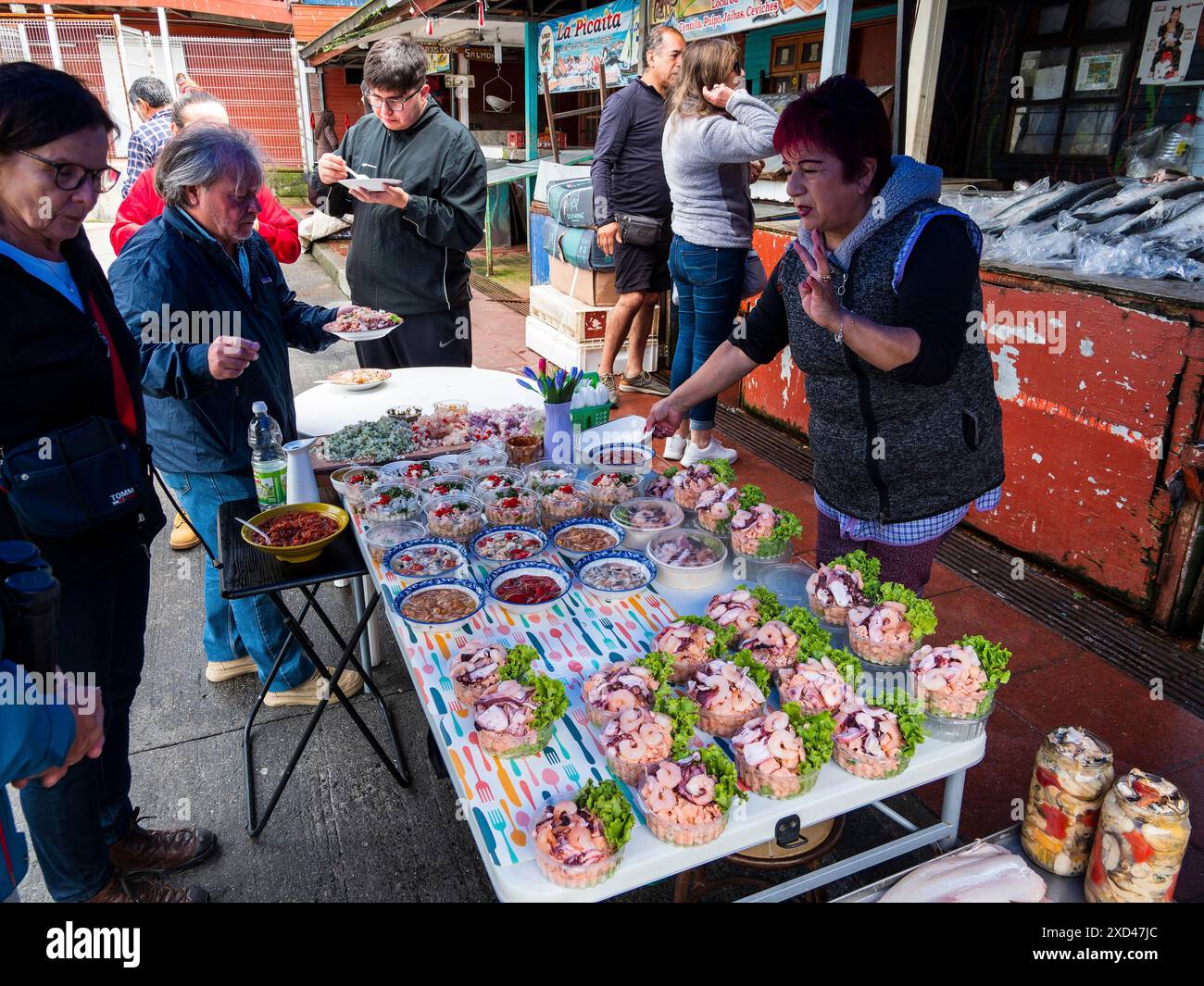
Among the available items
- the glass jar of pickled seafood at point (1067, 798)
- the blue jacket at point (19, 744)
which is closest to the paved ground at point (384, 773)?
the glass jar of pickled seafood at point (1067, 798)

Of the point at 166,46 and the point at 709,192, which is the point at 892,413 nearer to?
the point at 709,192

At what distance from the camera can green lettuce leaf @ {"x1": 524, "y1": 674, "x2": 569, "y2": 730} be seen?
1599mm

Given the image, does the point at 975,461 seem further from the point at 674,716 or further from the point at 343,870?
the point at 343,870

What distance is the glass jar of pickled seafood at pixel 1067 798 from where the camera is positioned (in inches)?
64.9

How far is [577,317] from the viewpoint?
696 cm

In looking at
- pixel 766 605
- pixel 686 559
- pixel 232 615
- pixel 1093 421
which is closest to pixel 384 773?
pixel 232 615

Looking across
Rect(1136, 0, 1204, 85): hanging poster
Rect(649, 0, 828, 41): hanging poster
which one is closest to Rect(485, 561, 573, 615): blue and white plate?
Rect(649, 0, 828, 41): hanging poster

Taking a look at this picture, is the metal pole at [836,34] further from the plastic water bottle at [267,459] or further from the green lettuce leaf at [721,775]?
the green lettuce leaf at [721,775]

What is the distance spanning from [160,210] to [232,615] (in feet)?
7.84
